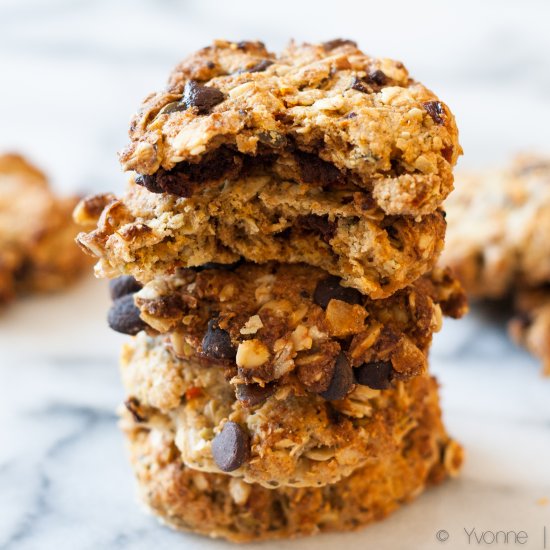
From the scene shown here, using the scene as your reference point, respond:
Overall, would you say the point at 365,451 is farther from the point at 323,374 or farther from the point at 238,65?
the point at 238,65

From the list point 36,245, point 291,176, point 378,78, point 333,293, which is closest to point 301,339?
point 333,293

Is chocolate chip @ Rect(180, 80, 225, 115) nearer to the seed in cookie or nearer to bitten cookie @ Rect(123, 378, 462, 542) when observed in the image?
the seed in cookie

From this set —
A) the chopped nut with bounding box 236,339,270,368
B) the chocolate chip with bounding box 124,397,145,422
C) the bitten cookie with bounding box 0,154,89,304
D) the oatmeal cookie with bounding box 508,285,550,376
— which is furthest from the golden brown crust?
Result: the bitten cookie with bounding box 0,154,89,304

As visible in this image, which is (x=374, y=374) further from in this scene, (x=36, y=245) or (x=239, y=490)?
(x=36, y=245)

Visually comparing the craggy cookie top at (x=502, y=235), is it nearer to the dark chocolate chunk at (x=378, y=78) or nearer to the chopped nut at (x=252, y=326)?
the dark chocolate chunk at (x=378, y=78)

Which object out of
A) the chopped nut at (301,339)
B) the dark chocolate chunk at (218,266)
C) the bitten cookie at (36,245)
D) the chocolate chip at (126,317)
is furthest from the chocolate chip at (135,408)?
the bitten cookie at (36,245)

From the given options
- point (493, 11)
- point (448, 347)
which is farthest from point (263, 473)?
point (493, 11)
